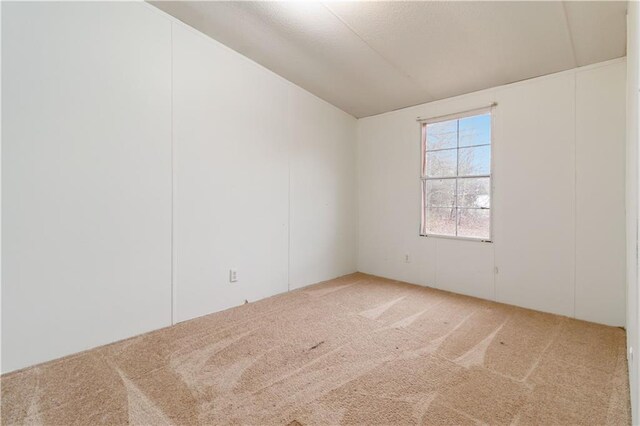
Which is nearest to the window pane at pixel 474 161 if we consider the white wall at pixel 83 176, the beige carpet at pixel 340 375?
the beige carpet at pixel 340 375

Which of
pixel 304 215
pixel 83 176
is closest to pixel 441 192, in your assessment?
pixel 304 215

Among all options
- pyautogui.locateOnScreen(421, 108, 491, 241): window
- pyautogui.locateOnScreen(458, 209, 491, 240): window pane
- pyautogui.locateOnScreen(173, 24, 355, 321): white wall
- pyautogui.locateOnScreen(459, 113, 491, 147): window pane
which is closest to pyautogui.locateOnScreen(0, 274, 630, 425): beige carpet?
pyautogui.locateOnScreen(173, 24, 355, 321): white wall

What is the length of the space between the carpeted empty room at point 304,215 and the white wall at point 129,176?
15 mm

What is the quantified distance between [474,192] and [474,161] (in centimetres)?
37

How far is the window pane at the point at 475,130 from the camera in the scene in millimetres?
3398

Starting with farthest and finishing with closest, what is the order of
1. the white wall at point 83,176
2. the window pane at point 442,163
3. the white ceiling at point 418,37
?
the window pane at point 442,163
the white ceiling at point 418,37
the white wall at point 83,176

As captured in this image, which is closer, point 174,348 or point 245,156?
point 174,348

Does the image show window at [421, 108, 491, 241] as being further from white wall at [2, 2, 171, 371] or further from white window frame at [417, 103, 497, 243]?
white wall at [2, 2, 171, 371]

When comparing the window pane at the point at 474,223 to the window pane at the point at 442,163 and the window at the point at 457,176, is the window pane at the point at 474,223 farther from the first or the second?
the window pane at the point at 442,163

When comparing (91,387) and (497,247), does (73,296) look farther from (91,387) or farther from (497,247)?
(497,247)

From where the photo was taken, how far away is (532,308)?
3.07m

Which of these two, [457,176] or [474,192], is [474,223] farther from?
[457,176]

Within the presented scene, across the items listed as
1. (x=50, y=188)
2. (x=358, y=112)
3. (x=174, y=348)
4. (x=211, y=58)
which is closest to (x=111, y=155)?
(x=50, y=188)

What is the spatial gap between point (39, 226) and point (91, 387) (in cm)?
111
